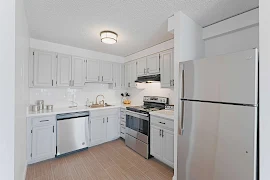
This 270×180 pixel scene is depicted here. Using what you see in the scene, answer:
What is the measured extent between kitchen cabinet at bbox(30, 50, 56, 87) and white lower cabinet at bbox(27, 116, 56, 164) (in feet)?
2.69

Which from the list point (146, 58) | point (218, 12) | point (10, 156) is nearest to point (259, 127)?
point (218, 12)

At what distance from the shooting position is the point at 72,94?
136 inches

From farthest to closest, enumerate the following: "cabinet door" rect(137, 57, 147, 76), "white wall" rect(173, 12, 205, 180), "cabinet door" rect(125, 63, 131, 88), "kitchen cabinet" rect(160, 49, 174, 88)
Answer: "cabinet door" rect(125, 63, 131, 88), "cabinet door" rect(137, 57, 147, 76), "kitchen cabinet" rect(160, 49, 174, 88), "white wall" rect(173, 12, 205, 180)

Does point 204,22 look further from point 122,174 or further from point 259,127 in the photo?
point 122,174

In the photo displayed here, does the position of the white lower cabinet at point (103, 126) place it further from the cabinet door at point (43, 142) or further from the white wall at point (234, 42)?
the white wall at point (234, 42)

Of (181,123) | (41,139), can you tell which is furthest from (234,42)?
(41,139)

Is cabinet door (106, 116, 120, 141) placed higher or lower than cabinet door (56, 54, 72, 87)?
lower

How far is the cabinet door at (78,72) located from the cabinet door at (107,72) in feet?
1.78

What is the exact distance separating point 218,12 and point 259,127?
5.25 feet

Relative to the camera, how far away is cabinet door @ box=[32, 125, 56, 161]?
2.41m

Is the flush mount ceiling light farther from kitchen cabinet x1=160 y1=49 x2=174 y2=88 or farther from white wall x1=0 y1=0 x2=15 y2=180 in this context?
white wall x1=0 y1=0 x2=15 y2=180

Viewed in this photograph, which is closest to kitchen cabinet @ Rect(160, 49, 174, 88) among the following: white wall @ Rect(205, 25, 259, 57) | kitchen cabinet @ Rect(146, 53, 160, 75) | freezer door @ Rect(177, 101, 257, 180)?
kitchen cabinet @ Rect(146, 53, 160, 75)

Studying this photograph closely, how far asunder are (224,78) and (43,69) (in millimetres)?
3315

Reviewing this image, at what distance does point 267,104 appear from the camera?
110 centimetres
